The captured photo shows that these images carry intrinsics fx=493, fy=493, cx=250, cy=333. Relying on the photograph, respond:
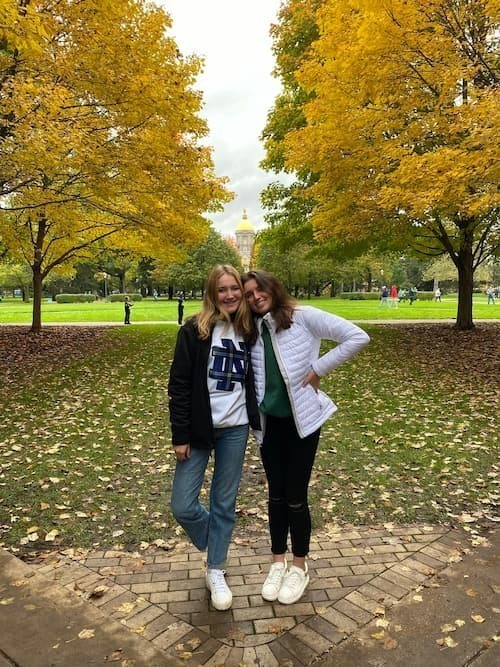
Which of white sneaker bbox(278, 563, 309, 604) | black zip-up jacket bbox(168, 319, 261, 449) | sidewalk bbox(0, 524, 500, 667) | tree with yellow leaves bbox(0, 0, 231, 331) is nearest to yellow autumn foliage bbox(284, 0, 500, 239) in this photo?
tree with yellow leaves bbox(0, 0, 231, 331)

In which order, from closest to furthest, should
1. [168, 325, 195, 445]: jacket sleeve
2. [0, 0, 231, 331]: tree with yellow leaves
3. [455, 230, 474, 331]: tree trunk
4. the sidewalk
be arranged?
the sidewalk, [168, 325, 195, 445]: jacket sleeve, [0, 0, 231, 331]: tree with yellow leaves, [455, 230, 474, 331]: tree trunk

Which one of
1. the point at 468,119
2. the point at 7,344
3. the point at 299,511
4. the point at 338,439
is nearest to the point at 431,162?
the point at 468,119

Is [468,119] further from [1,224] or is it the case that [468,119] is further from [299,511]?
[1,224]

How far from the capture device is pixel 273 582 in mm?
3033

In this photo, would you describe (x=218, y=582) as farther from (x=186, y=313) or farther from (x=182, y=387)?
(x=186, y=313)

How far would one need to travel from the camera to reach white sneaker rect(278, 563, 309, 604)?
2.93m

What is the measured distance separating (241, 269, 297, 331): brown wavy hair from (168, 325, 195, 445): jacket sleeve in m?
0.47

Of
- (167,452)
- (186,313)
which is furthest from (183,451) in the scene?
(186,313)

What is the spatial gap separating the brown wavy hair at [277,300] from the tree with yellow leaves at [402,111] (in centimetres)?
568

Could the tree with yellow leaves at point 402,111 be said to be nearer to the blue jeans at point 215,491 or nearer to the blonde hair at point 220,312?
the blonde hair at point 220,312

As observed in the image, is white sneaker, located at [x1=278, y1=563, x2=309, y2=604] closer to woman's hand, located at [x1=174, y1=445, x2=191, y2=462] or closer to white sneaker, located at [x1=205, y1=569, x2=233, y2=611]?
white sneaker, located at [x1=205, y1=569, x2=233, y2=611]

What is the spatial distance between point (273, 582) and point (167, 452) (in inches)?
116

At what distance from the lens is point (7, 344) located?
1436cm

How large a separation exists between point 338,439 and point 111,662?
4.23 meters
